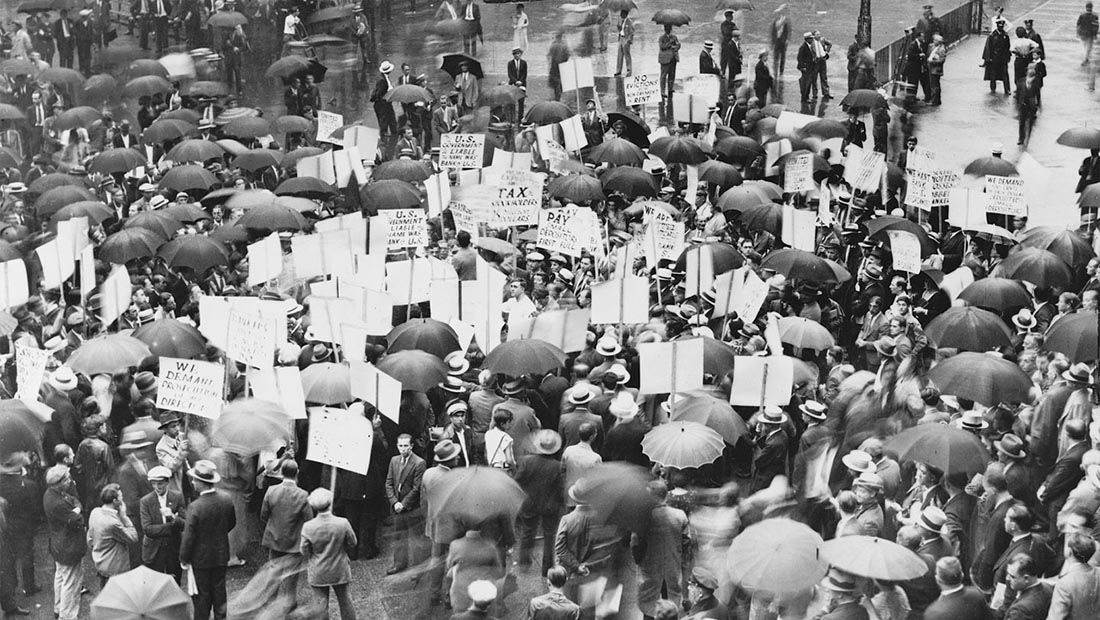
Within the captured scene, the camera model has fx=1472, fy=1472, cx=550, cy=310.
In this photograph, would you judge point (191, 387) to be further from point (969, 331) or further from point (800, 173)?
point (800, 173)

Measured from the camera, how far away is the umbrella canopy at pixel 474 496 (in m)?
9.88

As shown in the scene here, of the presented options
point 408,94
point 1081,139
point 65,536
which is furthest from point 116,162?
point 1081,139

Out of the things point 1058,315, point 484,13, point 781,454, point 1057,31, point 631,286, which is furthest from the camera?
point 484,13

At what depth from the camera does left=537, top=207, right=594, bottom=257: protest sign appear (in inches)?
615

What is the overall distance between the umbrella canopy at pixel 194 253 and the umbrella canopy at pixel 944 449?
801 cm

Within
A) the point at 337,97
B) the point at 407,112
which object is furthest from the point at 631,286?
the point at 337,97

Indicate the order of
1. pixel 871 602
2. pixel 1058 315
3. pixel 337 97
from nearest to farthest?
pixel 871 602, pixel 1058 315, pixel 337 97

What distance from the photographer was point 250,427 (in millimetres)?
11219

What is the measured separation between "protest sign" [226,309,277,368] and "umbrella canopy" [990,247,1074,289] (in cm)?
777

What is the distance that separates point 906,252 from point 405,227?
214 inches

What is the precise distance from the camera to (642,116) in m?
27.0

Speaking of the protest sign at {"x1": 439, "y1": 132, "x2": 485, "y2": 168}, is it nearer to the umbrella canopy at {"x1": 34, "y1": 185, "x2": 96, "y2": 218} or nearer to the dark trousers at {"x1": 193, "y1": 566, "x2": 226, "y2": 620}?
the umbrella canopy at {"x1": 34, "y1": 185, "x2": 96, "y2": 218}

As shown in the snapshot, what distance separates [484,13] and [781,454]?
78.4ft

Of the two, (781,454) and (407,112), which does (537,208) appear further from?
(407,112)
